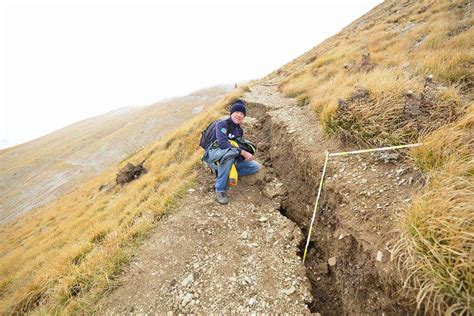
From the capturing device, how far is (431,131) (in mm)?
4297

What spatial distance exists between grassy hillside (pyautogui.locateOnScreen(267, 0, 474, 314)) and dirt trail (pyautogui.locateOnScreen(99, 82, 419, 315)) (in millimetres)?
407

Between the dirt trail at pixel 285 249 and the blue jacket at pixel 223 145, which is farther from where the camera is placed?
the blue jacket at pixel 223 145

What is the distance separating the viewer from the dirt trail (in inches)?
139

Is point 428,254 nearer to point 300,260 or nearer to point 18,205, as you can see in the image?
point 300,260

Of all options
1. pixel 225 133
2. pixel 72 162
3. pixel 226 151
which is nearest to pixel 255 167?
pixel 226 151

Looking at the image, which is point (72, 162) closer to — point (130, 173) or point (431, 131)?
point (130, 173)

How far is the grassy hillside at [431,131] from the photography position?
238 centimetres

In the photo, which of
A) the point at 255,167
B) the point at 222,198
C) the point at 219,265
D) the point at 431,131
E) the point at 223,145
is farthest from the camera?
the point at 255,167

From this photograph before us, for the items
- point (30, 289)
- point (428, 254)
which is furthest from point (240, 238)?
point (30, 289)

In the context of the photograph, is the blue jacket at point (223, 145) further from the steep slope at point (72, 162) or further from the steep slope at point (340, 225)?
the steep slope at point (72, 162)

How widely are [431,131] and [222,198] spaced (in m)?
4.34

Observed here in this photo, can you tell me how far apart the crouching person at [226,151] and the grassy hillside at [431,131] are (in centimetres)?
218

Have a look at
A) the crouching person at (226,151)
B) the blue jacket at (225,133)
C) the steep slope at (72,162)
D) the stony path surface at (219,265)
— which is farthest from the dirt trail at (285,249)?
the steep slope at (72,162)

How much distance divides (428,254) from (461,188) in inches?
43.0
